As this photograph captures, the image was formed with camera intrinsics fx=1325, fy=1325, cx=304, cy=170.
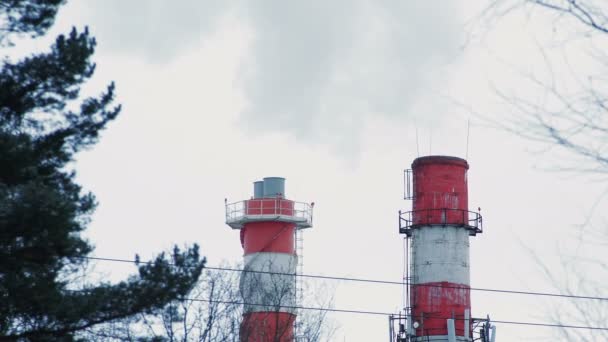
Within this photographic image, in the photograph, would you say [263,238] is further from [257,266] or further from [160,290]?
[160,290]

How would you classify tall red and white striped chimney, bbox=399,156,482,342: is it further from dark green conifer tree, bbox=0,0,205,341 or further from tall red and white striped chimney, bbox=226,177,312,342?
dark green conifer tree, bbox=0,0,205,341

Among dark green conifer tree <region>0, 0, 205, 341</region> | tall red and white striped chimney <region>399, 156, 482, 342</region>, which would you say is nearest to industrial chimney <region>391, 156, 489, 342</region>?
tall red and white striped chimney <region>399, 156, 482, 342</region>

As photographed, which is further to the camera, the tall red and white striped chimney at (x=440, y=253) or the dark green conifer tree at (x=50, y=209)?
the tall red and white striped chimney at (x=440, y=253)

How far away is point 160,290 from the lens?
68.6 feet

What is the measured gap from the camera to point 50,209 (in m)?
20.0

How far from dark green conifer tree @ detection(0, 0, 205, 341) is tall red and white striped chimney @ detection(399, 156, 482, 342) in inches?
964

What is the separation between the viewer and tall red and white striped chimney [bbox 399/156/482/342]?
46188 mm

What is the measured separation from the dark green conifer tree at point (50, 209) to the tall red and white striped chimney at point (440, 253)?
2450 cm

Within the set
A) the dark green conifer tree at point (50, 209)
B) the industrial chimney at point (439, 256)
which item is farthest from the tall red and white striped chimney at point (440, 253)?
the dark green conifer tree at point (50, 209)

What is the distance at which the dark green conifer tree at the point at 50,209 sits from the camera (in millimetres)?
20203

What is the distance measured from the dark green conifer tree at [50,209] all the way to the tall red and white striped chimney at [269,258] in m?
21.0

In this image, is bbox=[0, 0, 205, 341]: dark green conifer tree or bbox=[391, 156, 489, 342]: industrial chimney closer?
bbox=[0, 0, 205, 341]: dark green conifer tree

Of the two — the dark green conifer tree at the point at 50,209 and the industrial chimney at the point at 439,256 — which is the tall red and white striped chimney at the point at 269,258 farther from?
the dark green conifer tree at the point at 50,209

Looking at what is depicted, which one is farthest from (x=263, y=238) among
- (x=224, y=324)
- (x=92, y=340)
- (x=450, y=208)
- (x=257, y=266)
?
(x=92, y=340)
